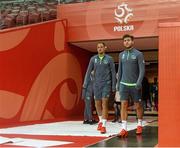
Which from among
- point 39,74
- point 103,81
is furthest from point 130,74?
point 39,74

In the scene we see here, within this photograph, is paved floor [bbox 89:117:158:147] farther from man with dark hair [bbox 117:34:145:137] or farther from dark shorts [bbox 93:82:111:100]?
dark shorts [bbox 93:82:111:100]

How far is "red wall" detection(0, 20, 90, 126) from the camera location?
8.80 metres

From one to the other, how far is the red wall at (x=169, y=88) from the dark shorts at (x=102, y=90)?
1974mm

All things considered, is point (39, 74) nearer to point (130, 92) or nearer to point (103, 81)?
point (103, 81)

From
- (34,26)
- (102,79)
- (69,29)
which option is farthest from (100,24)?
(102,79)

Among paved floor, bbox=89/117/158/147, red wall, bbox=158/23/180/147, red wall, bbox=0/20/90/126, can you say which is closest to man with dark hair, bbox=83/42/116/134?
paved floor, bbox=89/117/158/147

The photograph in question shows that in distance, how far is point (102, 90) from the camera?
6816mm

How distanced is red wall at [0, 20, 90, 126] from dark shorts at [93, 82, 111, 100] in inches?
103

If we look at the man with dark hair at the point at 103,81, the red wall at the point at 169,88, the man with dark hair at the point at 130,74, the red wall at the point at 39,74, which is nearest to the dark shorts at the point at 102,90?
the man with dark hair at the point at 103,81

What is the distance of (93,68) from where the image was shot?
7.15 m

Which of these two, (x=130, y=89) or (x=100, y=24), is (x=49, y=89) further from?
(x=130, y=89)

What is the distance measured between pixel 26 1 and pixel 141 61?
7.15 metres

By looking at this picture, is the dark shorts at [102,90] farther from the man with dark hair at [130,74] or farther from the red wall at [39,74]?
the red wall at [39,74]

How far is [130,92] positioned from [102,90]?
607 millimetres
